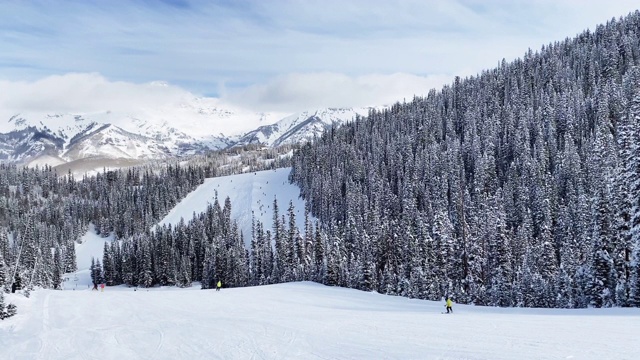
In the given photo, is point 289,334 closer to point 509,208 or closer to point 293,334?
point 293,334

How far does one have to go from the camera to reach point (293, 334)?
1118 inches

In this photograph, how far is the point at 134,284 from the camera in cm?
14762

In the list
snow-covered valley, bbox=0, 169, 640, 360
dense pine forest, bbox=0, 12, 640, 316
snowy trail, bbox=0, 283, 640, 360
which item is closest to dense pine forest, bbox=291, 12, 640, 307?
dense pine forest, bbox=0, 12, 640, 316

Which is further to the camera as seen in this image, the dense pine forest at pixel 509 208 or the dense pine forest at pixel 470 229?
the dense pine forest at pixel 470 229

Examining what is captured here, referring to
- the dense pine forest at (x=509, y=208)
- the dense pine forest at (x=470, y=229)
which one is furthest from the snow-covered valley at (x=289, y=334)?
the dense pine forest at (x=509, y=208)

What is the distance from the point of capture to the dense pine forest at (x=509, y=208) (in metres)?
46.9

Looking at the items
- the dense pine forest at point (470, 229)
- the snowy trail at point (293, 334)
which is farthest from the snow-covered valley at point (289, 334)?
the dense pine forest at point (470, 229)

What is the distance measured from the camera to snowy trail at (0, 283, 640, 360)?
21.9 meters

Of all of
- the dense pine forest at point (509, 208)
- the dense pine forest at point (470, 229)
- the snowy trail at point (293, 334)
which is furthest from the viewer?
the dense pine forest at point (470, 229)

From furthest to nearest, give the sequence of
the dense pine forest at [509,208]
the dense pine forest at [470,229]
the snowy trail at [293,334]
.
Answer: the dense pine forest at [470,229]
the dense pine forest at [509,208]
the snowy trail at [293,334]

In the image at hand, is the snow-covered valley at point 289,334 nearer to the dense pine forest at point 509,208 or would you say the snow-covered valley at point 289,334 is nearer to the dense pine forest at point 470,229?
the dense pine forest at point 470,229

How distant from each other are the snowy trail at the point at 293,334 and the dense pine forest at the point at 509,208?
1362 centimetres

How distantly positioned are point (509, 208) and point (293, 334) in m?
106

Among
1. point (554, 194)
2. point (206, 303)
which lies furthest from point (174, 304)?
point (554, 194)
